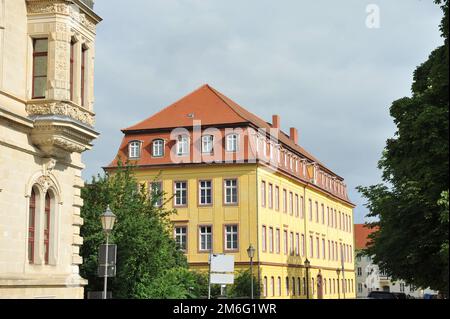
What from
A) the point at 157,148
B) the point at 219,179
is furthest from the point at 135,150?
the point at 219,179

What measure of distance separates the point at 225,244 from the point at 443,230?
34045 millimetres

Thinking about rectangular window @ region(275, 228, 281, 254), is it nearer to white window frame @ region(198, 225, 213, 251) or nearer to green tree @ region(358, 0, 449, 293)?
white window frame @ region(198, 225, 213, 251)

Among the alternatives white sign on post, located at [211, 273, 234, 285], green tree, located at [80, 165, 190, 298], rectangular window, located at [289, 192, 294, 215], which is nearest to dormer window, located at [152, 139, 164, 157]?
rectangular window, located at [289, 192, 294, 215]

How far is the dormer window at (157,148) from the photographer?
181ft

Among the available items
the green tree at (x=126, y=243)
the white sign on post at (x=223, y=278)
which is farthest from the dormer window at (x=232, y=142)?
the white sign on post at (x=223, y=278)

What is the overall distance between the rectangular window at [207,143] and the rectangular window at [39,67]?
34.0 meters

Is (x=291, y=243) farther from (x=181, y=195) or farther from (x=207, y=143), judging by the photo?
(x=207, y=143)

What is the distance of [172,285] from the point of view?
94.5 ft

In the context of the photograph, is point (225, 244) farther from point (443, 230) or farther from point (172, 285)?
point (443, 230)

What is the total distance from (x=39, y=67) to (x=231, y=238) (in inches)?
1350

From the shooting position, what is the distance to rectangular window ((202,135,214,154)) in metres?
54.0

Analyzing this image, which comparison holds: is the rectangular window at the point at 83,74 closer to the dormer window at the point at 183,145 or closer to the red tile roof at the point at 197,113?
the red tile roof at the point at 197,113

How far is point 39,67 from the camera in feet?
66.1
